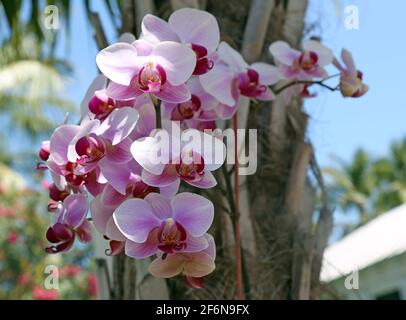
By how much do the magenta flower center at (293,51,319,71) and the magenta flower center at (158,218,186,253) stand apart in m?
0.50

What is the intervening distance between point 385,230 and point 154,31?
729cm

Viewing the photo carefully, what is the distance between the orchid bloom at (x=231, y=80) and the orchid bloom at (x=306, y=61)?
93 millimetres

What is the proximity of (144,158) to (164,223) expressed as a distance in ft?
0.26

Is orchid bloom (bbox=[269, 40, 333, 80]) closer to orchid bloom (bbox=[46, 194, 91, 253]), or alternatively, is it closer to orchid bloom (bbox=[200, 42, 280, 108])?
orchid bloom (bbox=[200, 42, 280, 108])

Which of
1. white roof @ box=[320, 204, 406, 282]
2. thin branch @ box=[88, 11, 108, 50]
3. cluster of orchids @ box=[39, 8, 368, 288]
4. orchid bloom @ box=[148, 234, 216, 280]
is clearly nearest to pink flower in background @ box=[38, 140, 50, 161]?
cluster of orchids @ box=[39, 8, 368, 288]

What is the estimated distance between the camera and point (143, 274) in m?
1.15

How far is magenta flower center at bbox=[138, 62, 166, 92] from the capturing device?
81 cm

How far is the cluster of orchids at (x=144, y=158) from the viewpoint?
768 mm

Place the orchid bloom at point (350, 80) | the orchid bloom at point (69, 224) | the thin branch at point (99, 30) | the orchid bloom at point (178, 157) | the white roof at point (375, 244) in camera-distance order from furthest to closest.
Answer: the white roof at point (375, 244), the thin branch at point (99, 30), the orchid bloom at point (350, 80), the orchid bloom at point (69, 224), the orchid bloom at point (178, 157)

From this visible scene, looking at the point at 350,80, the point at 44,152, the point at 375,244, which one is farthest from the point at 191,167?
the point at 375,244

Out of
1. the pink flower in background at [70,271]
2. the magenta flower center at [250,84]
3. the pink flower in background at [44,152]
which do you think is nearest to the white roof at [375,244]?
the pink flower in background at [70,271]

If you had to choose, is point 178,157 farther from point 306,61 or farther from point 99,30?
point 99,30

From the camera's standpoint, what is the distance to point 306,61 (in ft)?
3.80

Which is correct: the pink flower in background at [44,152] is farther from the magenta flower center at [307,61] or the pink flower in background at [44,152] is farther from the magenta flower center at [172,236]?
the magenta flower center at [307,61]
